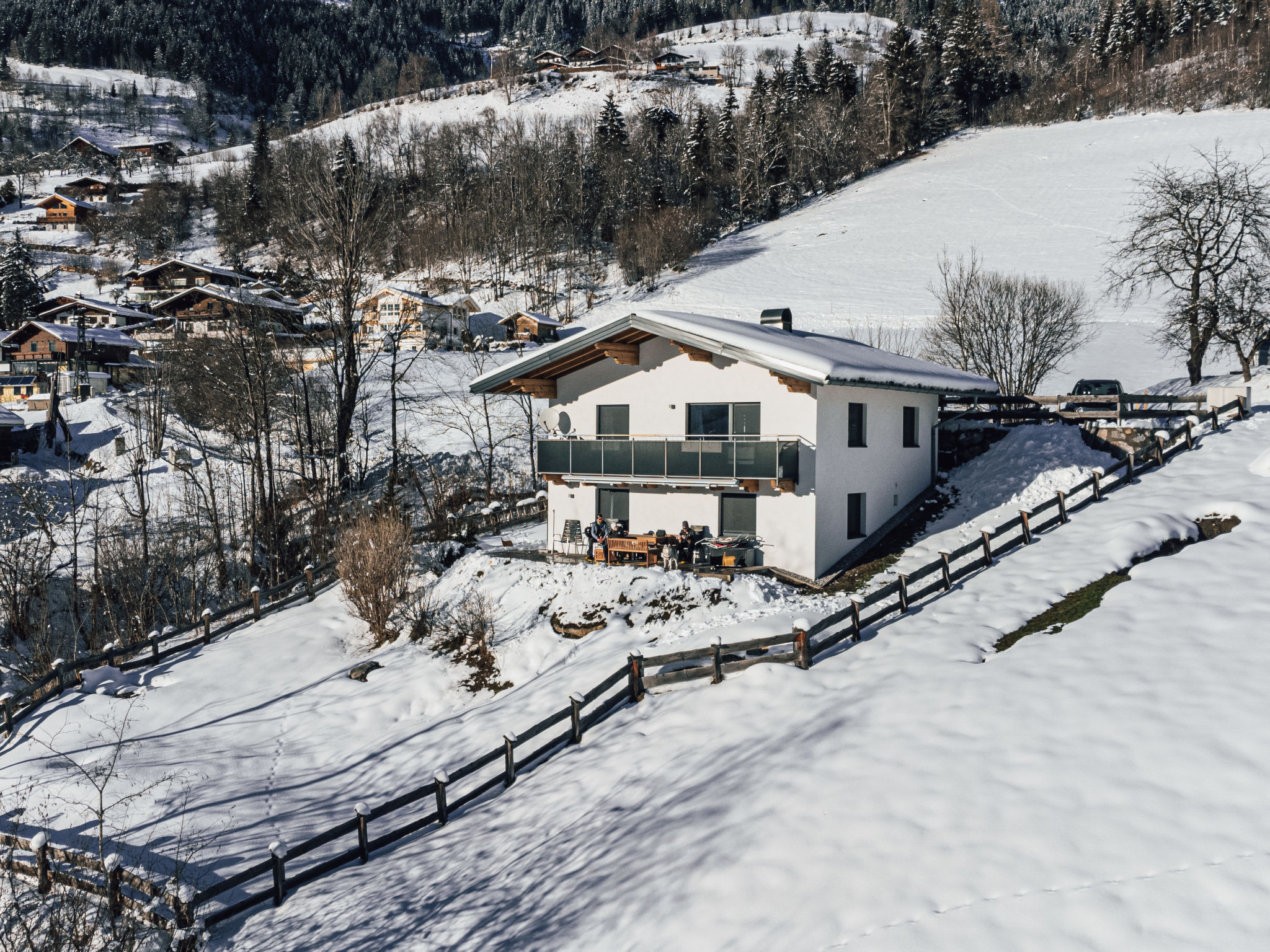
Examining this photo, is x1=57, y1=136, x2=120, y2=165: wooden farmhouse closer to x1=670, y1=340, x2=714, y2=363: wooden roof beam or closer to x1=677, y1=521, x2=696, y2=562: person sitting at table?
x1=670, y1=340, x2=714, y2=363: wooden roof beam

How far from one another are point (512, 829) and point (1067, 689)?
8.47 metres

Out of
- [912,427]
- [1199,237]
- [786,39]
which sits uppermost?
[786,39]

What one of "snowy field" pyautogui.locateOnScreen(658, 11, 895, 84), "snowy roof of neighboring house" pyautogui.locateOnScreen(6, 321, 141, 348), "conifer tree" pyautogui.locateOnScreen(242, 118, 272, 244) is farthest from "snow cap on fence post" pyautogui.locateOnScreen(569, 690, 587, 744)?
"snowy field" pyautogui.locateOnScreen(658, 11, 895, 84)

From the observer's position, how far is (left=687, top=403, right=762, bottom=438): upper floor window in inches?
826

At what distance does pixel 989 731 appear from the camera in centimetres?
1042

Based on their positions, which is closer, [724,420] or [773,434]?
[773,434]

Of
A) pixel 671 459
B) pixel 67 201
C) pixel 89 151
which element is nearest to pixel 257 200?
pixel 67 201

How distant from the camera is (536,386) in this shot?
24.3 m

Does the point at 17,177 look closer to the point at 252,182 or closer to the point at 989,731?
the point at 252,182

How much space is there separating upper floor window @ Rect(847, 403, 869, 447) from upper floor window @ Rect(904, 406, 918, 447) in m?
3.39

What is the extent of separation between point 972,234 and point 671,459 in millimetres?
55492

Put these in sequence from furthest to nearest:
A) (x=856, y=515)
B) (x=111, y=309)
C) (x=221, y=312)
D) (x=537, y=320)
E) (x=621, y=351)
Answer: (x=111, y=309)
(x=537, y=320)
(x=221, y=312)
(x=856, y=515)
(x=621, y=351)

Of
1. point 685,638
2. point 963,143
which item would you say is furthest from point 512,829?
point 963,143

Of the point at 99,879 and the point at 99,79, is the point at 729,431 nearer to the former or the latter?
the point at 99,879
